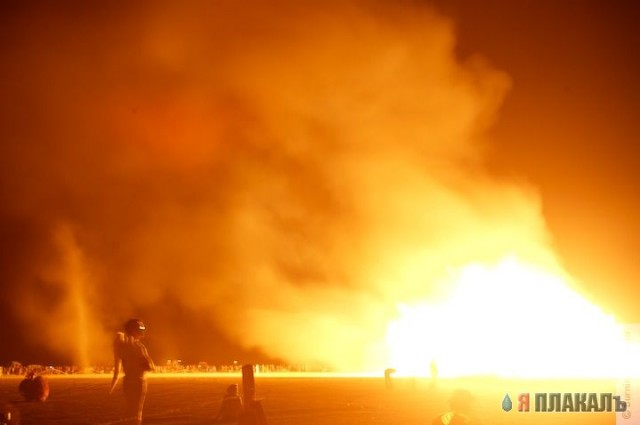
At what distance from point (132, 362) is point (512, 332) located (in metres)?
44.8

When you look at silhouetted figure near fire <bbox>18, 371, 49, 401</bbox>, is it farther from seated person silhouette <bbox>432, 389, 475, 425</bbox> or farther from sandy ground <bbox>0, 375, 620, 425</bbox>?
seated person silhouette <bbox>432, 389, 475, 425</bbox>

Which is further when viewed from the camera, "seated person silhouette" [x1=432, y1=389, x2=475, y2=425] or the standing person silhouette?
the standing person silhouette

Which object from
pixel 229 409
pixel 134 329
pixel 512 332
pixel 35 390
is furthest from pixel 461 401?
pixel 512 332

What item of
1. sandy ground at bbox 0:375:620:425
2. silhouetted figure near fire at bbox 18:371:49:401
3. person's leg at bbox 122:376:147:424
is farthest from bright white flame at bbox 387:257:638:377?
person's leg at bbox 122:376:147:424

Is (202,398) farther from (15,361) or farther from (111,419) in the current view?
(15,361)

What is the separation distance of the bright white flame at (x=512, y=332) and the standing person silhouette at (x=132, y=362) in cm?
3625

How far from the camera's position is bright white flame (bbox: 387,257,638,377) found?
49.2 m

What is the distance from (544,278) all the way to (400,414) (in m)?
38.0

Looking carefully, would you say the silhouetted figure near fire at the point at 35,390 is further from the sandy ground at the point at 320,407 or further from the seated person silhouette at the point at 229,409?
the seated person silhouette at the point at 229,409

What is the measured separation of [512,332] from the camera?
5347 centimetres

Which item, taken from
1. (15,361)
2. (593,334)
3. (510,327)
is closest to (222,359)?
(15,361)

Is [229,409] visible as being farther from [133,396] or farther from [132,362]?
[132,362]

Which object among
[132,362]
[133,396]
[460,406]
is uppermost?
[132,362]

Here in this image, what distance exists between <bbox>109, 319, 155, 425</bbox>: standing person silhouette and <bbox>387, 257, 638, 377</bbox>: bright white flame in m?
36.3
